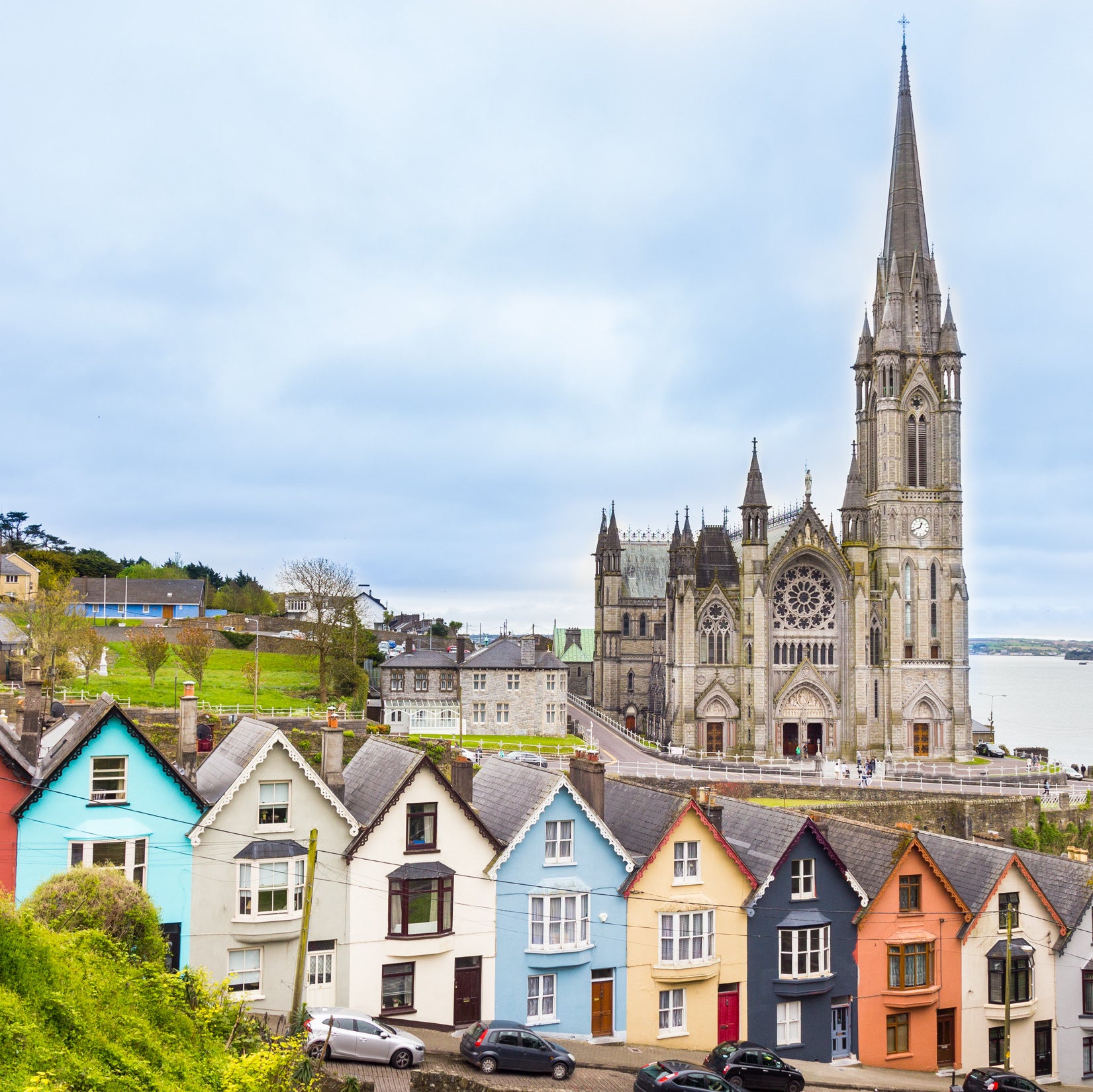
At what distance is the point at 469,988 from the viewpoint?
25641 mm

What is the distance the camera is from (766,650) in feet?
249

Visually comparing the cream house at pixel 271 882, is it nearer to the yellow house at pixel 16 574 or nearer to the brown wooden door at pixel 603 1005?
the brown wooden door at pixel 603 1005

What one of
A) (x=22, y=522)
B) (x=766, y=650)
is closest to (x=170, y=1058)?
(x=766, y=650)

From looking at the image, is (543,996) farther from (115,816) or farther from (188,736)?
(188,736)

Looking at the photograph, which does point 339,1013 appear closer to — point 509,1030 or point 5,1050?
point 509,1030

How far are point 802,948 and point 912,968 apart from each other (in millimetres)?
3449

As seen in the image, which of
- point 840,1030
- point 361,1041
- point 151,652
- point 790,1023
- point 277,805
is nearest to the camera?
point 361,1041

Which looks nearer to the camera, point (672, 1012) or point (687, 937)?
point (672, 1012)

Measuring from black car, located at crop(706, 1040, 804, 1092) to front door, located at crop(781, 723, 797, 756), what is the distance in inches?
2145

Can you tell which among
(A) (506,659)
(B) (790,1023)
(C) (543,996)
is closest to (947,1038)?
(B) (790,1023)

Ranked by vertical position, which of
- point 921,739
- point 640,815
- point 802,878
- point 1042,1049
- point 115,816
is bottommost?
point 1042,1049

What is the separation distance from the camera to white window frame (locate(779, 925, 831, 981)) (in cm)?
2725

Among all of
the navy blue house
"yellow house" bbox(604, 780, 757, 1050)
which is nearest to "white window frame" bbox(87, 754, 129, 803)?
"yellow house" bbox(604, 780, 757, 1050)

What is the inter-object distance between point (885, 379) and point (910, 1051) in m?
59.5
